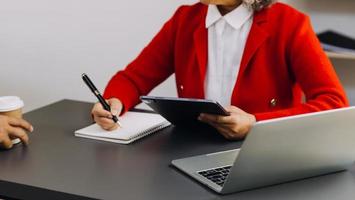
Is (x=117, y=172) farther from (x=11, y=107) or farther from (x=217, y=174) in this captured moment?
(x=11, y=107)

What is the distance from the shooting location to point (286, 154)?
1.03 meters

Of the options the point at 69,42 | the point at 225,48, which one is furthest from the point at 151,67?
the point at 69,42

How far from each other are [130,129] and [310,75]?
1.66 feet

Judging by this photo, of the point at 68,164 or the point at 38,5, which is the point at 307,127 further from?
the point at 38,5

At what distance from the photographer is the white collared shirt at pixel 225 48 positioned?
5.22ft

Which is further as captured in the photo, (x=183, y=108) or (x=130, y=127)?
(x=130, y=127)

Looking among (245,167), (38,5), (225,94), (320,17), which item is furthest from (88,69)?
(245,167)

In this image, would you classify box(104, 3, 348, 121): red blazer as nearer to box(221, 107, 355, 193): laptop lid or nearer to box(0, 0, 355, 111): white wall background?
box(221, 107, 355, 193): laptop lid

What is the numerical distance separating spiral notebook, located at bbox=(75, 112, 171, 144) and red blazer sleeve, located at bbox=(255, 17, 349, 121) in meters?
0.27

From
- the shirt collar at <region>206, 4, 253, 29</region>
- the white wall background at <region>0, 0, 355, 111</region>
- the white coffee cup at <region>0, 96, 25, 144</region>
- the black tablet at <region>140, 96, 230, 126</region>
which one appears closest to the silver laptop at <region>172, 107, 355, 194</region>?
the black tablet at <region>140, 96, 230, 126</region>

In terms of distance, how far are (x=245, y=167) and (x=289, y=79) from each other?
0.66 m

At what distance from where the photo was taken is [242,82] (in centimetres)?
158

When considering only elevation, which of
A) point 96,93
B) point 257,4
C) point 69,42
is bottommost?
point 69,42

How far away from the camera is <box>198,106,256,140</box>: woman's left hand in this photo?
1304mm
